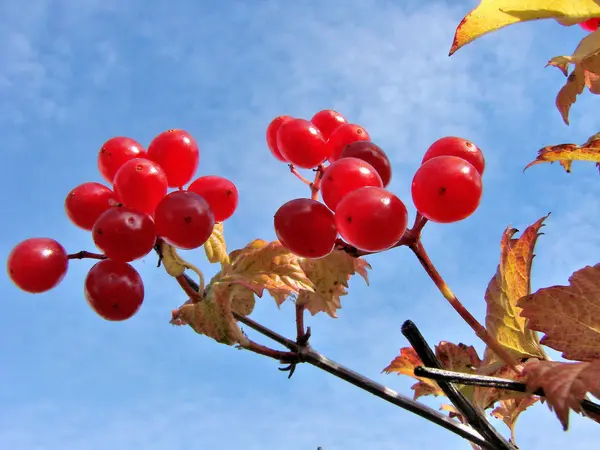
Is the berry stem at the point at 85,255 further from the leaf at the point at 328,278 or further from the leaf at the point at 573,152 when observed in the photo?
the leaf at the point at 573,152

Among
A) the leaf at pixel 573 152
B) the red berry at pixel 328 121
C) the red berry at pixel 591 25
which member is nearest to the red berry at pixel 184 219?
the red berry at pixel 328 121

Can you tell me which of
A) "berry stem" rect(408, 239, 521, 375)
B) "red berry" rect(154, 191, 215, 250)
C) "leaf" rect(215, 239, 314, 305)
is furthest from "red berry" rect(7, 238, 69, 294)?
"berry stem" rect(408, 239, 521, 375)

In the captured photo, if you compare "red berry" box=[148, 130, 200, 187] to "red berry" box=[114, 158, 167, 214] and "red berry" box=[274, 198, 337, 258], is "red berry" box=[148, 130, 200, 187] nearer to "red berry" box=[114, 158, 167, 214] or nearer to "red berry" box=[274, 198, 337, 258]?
"red berry" box=[114, 158, 167, 214]

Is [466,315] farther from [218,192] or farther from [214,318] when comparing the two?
[218,192]

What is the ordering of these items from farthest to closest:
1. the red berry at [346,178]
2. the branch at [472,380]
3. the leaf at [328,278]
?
the leaf at [328,278]
the red berry at [346,178]
the branch at [472,380]

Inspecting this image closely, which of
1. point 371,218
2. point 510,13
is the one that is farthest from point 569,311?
point 510,13

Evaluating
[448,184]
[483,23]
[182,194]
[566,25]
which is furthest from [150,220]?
[566,25]
